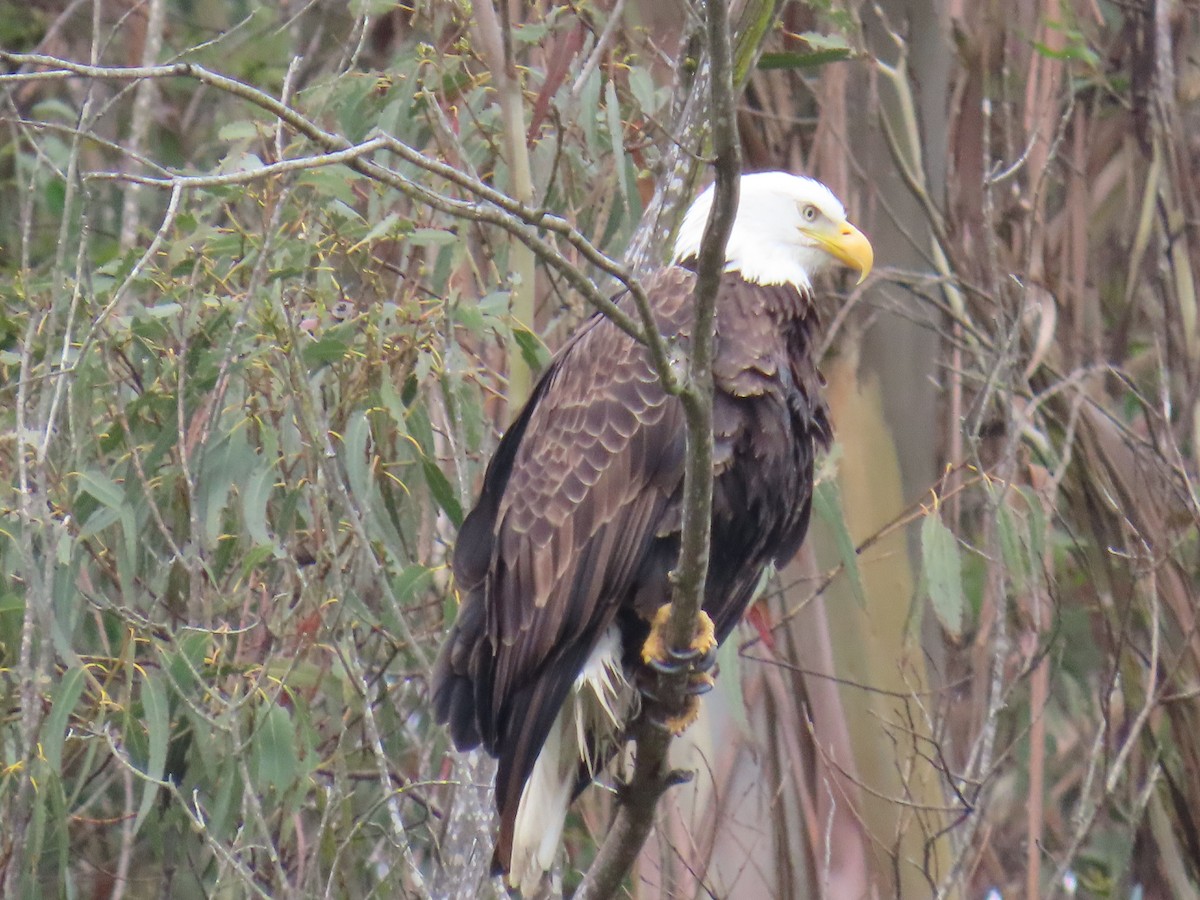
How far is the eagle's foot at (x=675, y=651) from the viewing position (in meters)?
2.58

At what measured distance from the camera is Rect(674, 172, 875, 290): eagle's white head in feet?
9.95

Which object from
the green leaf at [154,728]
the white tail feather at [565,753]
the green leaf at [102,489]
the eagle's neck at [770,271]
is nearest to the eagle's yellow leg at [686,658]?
the white tail feather at [565,753]

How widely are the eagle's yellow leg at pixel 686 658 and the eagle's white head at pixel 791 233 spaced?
698 mm

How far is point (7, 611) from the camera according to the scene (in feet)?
10.2

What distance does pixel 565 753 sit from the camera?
294 centimetres

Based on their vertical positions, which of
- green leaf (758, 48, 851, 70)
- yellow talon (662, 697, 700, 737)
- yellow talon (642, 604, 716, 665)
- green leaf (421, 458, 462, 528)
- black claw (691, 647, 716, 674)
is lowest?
yellow talon (662, 697, 700, 737)

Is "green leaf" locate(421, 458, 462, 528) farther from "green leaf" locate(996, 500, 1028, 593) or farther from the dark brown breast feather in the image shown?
"green leaf" locate(996, 500, 1028, 593)

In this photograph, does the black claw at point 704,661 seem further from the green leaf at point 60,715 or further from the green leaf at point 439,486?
the green leaf at point 60,715

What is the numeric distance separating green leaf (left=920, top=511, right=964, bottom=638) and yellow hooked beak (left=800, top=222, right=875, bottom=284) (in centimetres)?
56

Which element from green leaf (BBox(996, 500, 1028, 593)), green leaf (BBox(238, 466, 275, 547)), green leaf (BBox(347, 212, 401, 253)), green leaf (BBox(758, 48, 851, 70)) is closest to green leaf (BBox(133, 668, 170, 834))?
green leaf (BBox(238, 466, 275, 547))

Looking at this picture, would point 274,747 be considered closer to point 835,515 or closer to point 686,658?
point 686,658

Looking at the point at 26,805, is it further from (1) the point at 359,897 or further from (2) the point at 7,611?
(1) the point at 359,897

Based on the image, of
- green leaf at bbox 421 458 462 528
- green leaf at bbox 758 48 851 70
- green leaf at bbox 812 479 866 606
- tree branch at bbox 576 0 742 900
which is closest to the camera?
tree branch at bbox 576 0 742 900

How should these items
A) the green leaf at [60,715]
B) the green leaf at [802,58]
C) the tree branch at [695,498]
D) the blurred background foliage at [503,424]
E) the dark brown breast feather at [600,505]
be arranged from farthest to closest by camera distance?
1. the green leaf at [802,58]
2. the blurred background foliage at [503,424]
3. the green leaf at [60,715]
4. the dark brown breast feather at [600,505]
5. the tree branch at [695,498]
